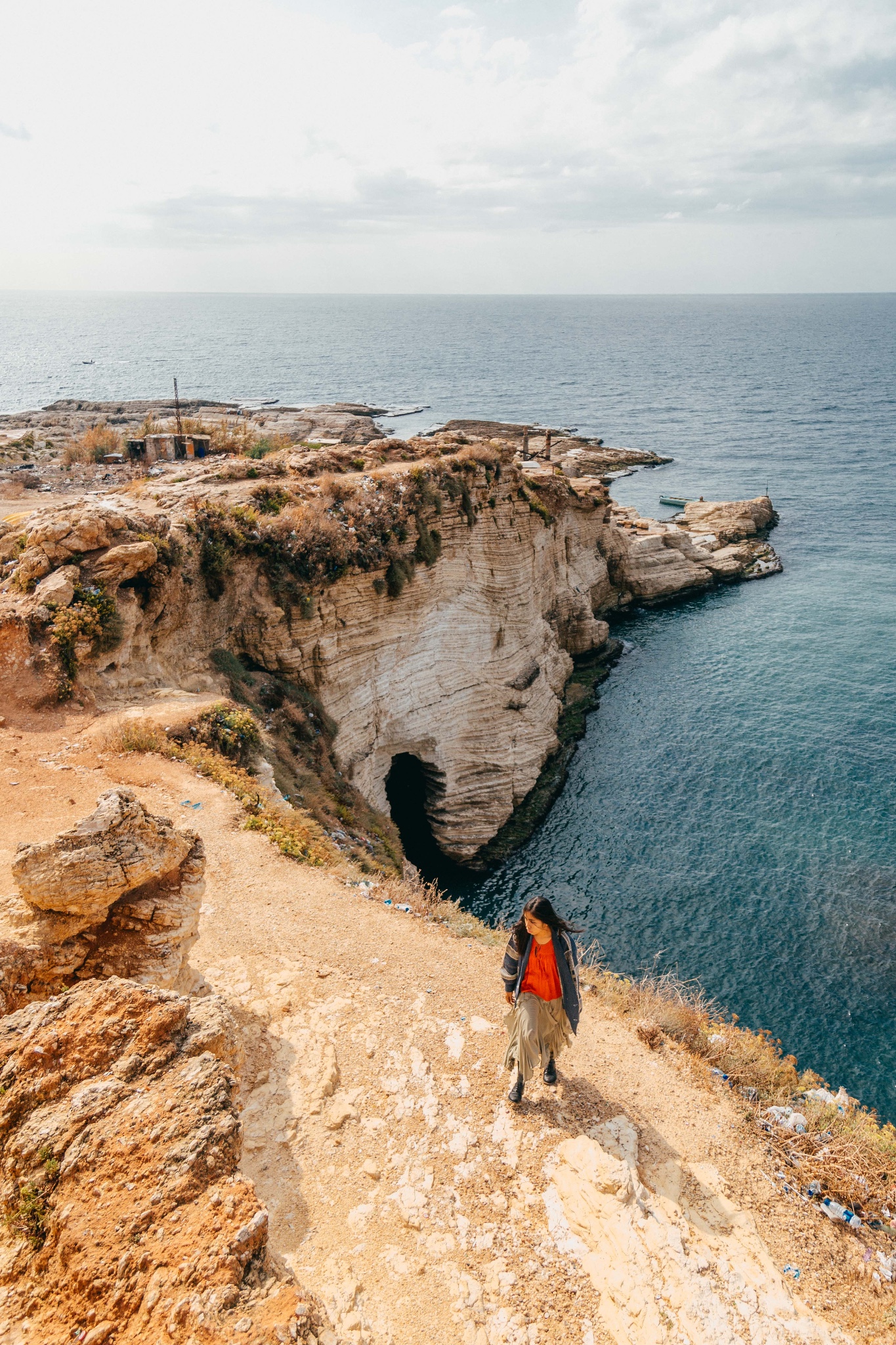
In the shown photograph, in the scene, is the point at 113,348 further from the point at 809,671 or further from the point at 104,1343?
the point at 104,1343

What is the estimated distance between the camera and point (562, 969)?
693cm

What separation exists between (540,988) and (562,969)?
303 mm

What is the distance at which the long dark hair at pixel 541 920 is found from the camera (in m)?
6.70

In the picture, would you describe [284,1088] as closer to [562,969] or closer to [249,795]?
[562,969]

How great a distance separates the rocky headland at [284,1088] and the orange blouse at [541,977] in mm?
1295

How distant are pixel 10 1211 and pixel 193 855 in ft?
12.0

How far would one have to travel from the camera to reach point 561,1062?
805cm

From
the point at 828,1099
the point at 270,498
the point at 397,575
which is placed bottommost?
the point at 828,1099

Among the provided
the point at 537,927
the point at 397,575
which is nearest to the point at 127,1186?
the point at 537,927

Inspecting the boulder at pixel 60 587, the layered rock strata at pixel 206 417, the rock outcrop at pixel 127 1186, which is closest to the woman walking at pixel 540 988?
the rock outcrop at pixel 127 1186

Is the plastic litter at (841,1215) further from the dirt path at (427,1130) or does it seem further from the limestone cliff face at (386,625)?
the limestone cliff face at (386,625)

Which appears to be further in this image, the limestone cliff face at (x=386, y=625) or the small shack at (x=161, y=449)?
the small shack at (x=161, y=449)

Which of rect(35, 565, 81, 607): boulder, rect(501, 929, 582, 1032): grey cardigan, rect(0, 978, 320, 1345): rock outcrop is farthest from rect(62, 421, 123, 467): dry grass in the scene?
rect(501, 929, 582, 1032): grey cardigan

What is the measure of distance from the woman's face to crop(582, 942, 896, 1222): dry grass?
3.11 meters
